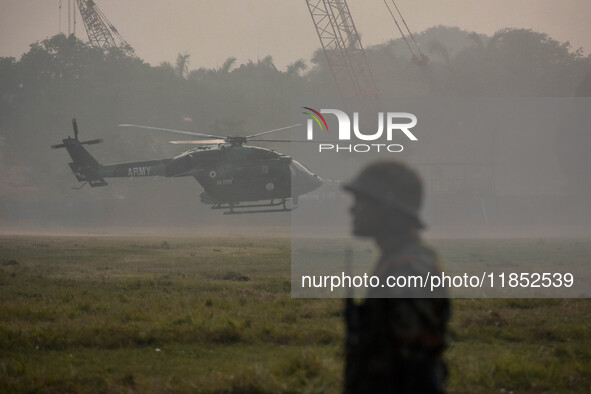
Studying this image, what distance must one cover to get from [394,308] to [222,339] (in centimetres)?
1032

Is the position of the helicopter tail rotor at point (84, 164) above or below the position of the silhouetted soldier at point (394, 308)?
above

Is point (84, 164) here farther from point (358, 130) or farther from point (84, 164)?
point (358, 130)

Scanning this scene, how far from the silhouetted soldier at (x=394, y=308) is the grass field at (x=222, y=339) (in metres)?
5.75

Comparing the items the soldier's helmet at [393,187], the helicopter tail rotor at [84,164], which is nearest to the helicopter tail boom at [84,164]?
the helicopter tail rotor at [84,164]

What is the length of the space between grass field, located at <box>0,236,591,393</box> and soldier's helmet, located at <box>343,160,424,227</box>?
5896 millimetres

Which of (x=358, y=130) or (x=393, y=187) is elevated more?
(x=358, y=130)

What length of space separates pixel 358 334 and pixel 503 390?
6856 mm

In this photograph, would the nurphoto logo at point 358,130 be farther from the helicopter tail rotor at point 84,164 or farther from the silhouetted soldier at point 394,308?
the silhouetted soldier at point 394,308

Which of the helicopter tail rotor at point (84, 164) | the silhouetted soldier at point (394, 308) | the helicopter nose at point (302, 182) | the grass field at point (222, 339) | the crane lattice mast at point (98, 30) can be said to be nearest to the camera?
the silhouetted soldier at point (394, 308)

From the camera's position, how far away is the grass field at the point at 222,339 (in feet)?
34.7

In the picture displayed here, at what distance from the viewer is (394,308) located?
13.4 ft

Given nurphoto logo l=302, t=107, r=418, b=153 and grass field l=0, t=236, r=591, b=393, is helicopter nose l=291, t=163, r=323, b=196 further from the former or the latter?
grass field l=0, t=236, r=591, b=393

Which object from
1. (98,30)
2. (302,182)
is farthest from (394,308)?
(98,30)

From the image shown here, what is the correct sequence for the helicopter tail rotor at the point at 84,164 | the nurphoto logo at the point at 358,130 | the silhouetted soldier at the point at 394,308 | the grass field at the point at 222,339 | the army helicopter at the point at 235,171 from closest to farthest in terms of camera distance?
the silhouetted soldier at the point at 394,308 → the grass field at the point at 222,339 → the nurphoto logo at the point at 358,130 → the army helicopter at the point at 235,171 → the helicopter tail rotor at the point at 84,164
